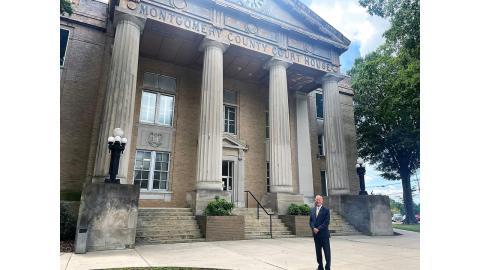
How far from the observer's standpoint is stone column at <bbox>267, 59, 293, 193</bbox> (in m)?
16.5

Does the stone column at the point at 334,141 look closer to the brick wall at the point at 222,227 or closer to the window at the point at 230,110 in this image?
the window at the point at 230,110

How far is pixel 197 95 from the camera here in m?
19.5

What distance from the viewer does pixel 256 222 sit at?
1427cm

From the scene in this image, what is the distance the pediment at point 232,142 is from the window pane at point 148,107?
15.5 ft

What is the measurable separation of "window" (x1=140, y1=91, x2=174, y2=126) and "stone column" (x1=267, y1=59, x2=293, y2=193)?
21.0 feet

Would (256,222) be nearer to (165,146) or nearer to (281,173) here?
(281,173)

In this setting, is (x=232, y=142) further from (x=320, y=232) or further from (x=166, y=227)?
(x=320, y=232)

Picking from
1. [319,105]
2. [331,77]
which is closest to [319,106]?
[319,105]

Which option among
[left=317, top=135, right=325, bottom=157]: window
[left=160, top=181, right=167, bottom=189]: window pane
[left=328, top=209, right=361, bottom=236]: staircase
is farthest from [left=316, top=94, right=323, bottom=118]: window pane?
[left=160, top=181, right=167, bottom=189]: window pane

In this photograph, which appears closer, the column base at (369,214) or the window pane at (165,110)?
the column base at (369,214)

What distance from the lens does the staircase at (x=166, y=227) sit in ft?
37.1

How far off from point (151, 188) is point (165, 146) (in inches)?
103

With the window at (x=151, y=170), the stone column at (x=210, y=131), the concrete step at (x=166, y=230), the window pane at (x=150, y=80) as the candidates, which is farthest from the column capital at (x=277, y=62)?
the concrete step at (x=166, y=230)
